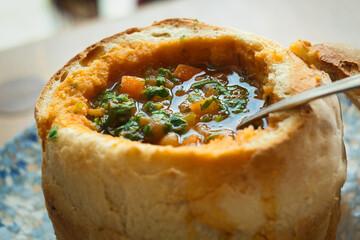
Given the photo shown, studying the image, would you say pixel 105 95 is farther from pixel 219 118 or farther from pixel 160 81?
pixel 219 118

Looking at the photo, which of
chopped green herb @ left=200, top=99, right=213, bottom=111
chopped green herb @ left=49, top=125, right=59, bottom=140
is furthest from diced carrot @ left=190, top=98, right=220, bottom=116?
chopped green herb @ left=49, top=125, right=59, bottom=140

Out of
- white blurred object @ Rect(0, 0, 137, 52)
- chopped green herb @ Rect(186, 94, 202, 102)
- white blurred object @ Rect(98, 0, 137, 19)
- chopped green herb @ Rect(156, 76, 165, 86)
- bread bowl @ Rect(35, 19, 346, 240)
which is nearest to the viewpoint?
bread bowl @ Rect(35, 19, 346, 240)

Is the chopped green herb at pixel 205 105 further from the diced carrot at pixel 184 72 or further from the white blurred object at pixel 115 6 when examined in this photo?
the white blurred object at pixel 115 6

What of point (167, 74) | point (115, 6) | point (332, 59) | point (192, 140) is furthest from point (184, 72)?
point (115, 6)

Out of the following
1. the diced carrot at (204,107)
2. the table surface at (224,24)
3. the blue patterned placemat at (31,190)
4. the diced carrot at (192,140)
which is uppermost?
the diced carrot at (204,107)

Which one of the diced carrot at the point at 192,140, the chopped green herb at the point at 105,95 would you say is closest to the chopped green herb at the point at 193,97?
the diced carrot at the point at 192,140

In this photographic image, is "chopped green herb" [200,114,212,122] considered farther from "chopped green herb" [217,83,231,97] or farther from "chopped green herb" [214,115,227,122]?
"chopped green herb" [217,83,231,97]
